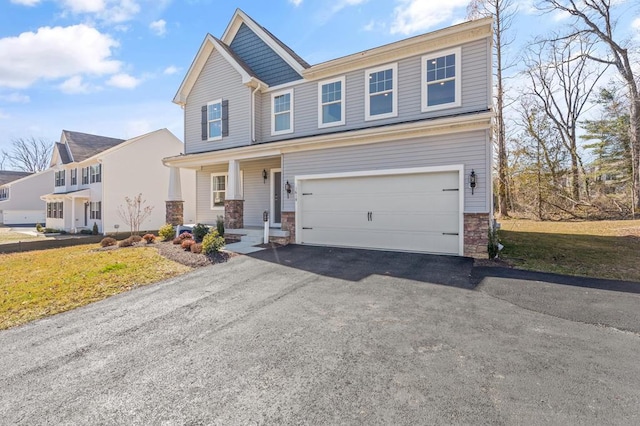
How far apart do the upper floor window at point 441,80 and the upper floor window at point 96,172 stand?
23.3 m

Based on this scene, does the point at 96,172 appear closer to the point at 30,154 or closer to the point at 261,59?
the point at 261,59

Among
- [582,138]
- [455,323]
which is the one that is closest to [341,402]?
[455,323]

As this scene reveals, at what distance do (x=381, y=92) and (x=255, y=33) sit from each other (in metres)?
7.10

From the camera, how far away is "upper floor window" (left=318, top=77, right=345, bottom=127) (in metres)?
10.8

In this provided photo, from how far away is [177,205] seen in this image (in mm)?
13469

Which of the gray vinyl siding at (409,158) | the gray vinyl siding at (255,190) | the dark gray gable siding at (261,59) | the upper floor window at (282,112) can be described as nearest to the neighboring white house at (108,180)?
the gray vinyl siding at (255,190)

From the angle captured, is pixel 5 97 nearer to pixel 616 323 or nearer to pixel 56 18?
pixel 56 18

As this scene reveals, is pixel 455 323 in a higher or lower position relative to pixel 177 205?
lower

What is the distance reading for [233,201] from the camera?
11.7 meters

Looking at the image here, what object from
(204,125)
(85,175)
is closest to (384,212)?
(204,125)

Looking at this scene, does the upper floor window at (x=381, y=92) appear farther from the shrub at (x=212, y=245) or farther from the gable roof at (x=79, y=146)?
the gable roof at (x=79, y=146)

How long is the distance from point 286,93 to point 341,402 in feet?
38.3

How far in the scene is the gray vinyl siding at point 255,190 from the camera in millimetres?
13062

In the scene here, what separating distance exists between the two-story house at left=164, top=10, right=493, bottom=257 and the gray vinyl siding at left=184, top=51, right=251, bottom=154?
48 mm
